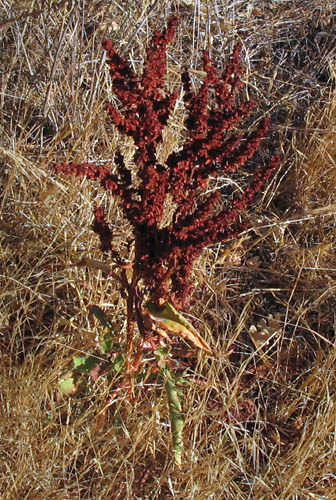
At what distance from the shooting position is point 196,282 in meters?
2.30

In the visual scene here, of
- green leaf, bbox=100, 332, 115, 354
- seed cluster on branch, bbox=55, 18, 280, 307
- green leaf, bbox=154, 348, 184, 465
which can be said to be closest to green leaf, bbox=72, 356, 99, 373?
green leaf, bbox=100, 332, 115, 354

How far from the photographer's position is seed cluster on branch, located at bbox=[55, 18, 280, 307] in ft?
5.01

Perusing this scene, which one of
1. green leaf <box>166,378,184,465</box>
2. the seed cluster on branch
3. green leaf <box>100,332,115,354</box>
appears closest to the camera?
the seed cluster on branch

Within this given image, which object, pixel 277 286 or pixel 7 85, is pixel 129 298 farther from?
pixel 7 85

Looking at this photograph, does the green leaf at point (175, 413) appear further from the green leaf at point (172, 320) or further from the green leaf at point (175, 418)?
the green leaf at point (172, 320)

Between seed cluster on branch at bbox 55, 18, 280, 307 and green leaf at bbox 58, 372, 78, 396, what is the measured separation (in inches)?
16.9

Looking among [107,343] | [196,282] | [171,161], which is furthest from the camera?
[196,282]

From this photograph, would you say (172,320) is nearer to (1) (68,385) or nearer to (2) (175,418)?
(2) (175,418)

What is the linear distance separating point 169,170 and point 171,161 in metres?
0.02

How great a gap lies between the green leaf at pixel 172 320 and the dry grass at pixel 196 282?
0.30 meters

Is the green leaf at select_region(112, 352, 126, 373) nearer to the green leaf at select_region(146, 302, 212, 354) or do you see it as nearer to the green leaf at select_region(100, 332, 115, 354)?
the green leaf at select_region(100, 332, 115, 354)

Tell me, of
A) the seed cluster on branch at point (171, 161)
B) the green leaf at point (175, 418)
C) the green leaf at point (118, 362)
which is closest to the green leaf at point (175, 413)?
the green leaf at point (175, 418)

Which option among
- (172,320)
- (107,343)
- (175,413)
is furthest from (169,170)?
(175,413)

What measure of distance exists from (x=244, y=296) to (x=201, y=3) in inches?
59.0
